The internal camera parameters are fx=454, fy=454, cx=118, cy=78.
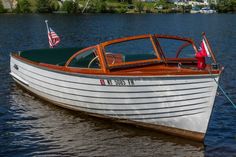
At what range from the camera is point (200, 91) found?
1423 cm

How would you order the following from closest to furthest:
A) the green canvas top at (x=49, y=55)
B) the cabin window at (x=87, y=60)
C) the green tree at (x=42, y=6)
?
the cabin window at (x=87, y=60) → the green canvas top at (x=49, y=55) → the green tree at (x=42, y=6)

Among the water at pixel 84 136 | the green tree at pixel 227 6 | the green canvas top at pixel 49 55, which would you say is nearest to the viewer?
the water at pixel 84 136

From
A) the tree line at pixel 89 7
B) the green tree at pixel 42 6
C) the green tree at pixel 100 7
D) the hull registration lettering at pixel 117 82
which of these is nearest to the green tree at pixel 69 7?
the tree line at pixel 89 7

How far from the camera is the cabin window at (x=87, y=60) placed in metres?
16.4

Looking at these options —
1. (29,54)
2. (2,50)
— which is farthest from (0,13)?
(29,54)

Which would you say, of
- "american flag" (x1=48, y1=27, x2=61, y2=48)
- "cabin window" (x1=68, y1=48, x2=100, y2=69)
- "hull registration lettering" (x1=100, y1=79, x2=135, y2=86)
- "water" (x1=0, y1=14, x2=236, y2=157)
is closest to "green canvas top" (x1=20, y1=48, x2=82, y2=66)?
"american flag" (x1=48, y1=27, x2=61, y2=48)

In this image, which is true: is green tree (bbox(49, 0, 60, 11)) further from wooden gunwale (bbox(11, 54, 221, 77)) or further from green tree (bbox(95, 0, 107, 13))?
wooden gunwale (bbox(11, 54, 221, 77))

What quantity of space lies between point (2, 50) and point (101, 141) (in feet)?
87.9

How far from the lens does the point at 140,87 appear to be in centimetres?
1502

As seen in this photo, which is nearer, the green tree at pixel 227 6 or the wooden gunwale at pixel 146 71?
the wooden gunwale at pixel 146 71

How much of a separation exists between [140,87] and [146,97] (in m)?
0.40

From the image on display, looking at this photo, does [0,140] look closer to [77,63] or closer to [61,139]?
[61,139]

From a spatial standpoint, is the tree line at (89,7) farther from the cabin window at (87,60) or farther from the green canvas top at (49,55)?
the cabin window at (87,60)

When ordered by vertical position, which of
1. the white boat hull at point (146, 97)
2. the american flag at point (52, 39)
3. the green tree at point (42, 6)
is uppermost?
the american flag at point (52, 39)
